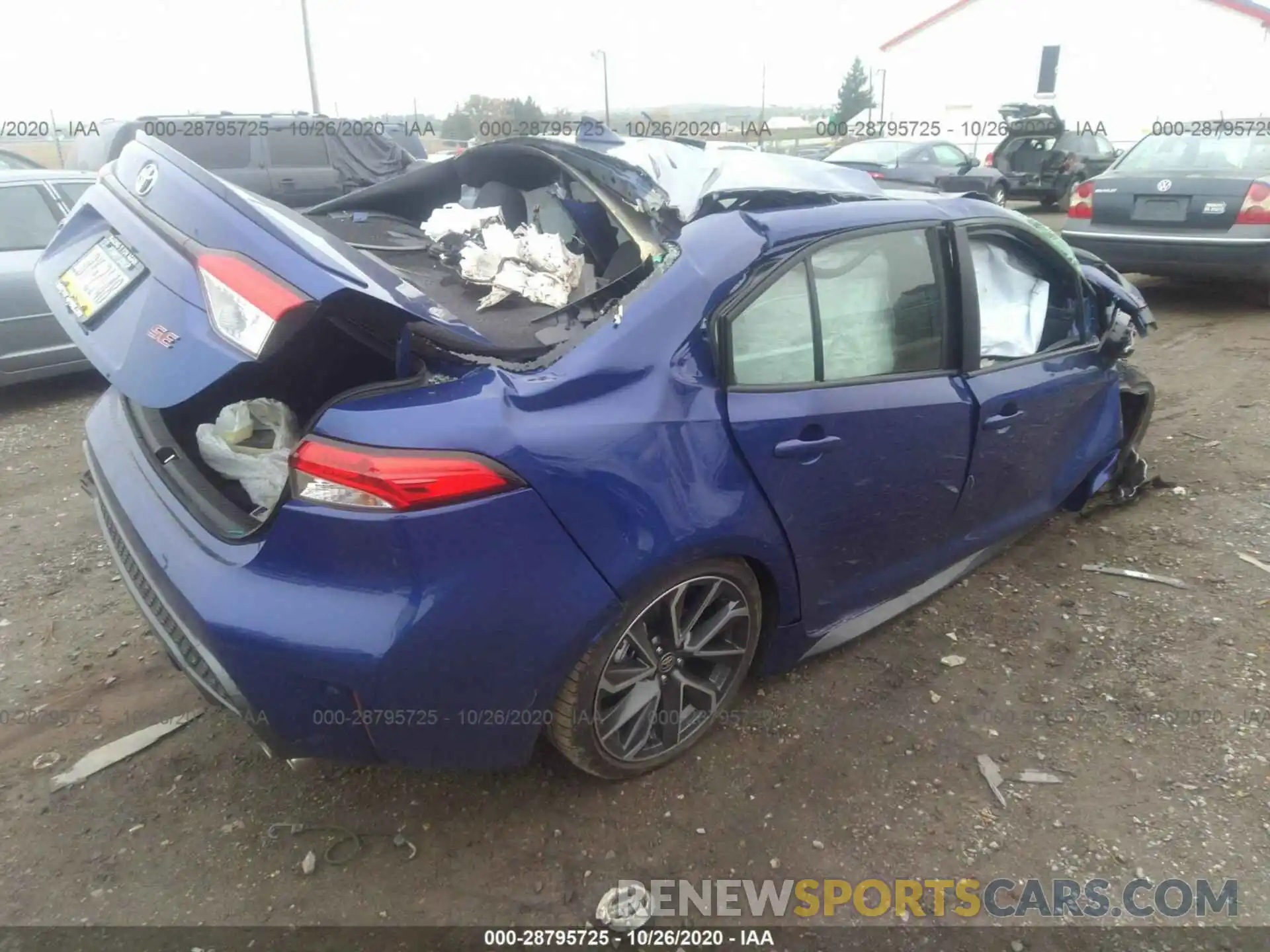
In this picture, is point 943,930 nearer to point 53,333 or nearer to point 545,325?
point 545,325

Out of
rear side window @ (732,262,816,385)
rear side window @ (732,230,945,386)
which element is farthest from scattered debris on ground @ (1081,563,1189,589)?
rear side window @ (732,262,816,385)

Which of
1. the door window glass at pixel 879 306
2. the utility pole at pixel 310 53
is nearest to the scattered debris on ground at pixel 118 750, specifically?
the door window glass at pixel 879 306

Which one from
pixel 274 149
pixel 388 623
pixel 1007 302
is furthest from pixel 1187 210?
pixel 274 149

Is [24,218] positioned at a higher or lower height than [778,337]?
higher

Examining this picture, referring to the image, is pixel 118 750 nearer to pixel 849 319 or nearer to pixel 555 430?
pixel 555 430

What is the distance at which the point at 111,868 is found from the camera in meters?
2.14

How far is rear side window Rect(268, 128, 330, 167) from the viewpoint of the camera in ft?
33.7

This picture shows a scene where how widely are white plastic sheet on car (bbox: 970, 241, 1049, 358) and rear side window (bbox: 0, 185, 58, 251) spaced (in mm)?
A: 5502

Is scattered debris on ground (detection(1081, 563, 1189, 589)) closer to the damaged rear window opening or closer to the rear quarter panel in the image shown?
the rear quarter panel

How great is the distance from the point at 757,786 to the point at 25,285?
5.37m

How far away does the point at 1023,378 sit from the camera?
9.61 feet

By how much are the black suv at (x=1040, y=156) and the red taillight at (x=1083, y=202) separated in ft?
26.9

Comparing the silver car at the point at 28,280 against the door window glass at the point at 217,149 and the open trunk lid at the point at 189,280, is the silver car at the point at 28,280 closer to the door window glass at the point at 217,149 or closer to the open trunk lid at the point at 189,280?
the open trunk lid at the point at 189,280

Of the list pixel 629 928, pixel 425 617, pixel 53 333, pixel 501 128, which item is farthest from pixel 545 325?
pixel 501 128
